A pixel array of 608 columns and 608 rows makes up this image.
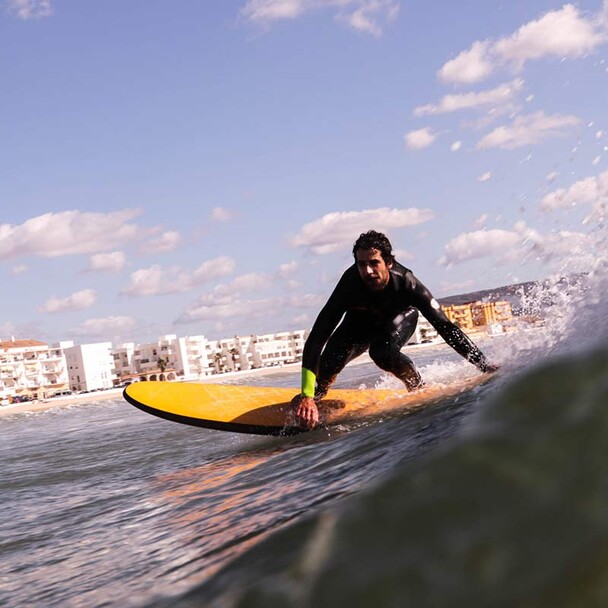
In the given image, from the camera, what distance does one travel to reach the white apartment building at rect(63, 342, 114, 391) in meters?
105

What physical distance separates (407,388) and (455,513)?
5.76m

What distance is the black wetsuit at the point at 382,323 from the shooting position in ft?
19.9

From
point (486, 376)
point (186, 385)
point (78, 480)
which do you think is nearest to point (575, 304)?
point (486, 376)

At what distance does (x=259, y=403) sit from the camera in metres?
6.87

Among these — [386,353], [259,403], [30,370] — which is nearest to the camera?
[386,353]

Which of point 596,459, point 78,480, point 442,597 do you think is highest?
point 596,459

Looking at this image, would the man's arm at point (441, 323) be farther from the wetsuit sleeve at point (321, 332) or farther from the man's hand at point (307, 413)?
the man's hand at point (307, 413)

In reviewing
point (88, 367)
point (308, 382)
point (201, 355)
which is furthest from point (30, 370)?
point (308, 382)

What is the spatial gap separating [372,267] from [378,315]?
0.67m

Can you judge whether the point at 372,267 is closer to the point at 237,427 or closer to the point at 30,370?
the point at 237,427

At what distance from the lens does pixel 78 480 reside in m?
6.46

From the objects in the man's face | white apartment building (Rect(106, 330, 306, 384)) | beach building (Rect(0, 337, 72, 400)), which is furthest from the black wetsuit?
white apartment building (Rect(106, 330, 306, 384))

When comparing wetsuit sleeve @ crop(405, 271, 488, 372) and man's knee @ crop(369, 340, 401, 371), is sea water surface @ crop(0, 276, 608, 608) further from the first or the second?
man's knee @ crop(369, 340, 401, 371)

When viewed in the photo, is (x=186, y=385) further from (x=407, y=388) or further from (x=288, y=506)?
(x=288, y=506)
